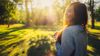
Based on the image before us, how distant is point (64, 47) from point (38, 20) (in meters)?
75.9

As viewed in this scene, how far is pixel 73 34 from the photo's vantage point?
3.14 m

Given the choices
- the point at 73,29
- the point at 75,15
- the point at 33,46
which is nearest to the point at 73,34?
the point at 73,29

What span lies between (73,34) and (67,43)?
15cm

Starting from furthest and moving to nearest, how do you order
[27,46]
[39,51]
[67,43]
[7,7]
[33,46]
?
[7,7], [27,46], [33,46], [39,51], [67,43]

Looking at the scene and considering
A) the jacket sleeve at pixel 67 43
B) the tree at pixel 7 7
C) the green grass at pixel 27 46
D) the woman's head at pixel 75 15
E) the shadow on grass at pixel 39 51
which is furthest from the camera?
the tree at pixel 7 7

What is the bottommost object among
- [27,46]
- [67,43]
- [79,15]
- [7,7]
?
[27,46]

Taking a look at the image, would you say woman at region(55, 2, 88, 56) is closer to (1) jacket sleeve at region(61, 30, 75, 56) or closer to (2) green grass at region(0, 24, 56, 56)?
(1) jacket sleeve at region(61, 30, 75, 56)

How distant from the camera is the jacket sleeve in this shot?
310cm

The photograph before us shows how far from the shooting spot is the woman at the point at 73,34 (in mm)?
3115

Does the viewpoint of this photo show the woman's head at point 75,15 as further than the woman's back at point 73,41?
Yes

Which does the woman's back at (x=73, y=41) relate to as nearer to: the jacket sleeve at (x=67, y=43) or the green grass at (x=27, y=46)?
the jacket sleeve at (x=67, y=43)

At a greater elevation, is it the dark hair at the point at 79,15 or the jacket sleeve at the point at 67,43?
the dark hair at the point at 79,15

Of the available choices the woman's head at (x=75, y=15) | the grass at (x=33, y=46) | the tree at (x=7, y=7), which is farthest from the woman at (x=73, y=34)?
the tree at (x=7, y=7)

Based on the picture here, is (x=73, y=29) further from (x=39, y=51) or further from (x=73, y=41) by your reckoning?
(x=39, y=51)
